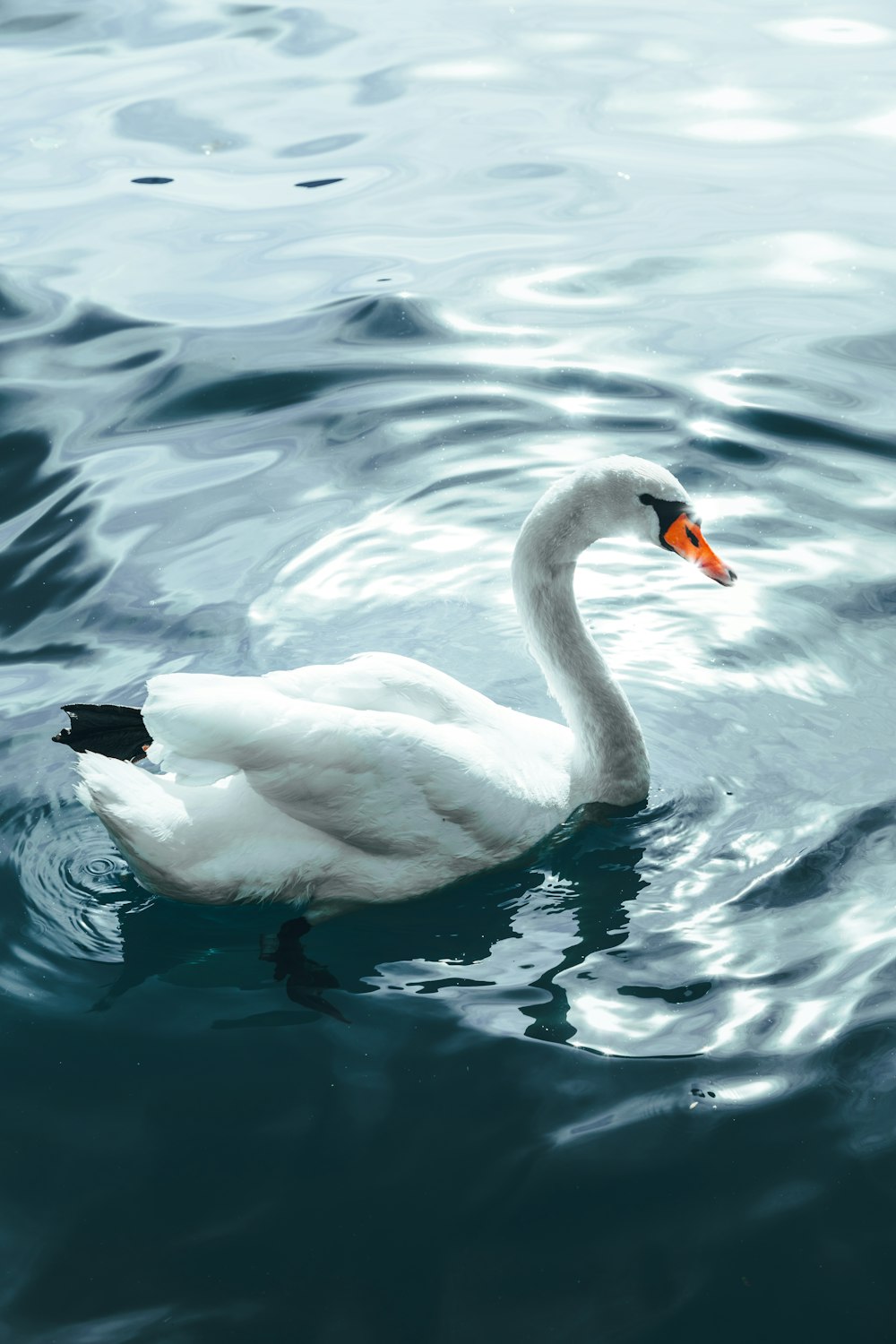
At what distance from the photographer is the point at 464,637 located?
22.4 feet

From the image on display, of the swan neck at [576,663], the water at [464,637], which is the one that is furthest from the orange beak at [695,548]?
the water at [464,637]

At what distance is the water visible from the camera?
3.89 meters

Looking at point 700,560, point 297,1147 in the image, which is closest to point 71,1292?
point 297,1147

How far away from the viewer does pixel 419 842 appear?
194 inches

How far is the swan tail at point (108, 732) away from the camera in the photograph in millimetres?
5055

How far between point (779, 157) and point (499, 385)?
4.32 metres

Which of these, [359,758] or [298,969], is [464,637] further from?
[298,969]

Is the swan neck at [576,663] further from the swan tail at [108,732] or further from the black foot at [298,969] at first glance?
the swan tail at [108,732]

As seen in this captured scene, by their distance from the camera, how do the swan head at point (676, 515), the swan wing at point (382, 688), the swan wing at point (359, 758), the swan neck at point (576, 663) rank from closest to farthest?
the swan wing at point (359, 758), the swan wing at point (382, 688), the swan head at point (676, 515), the swan neck at point (576, 663)

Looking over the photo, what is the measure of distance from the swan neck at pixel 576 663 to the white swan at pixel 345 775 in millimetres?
22

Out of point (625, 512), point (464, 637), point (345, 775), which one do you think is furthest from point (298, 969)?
point (464, 637)

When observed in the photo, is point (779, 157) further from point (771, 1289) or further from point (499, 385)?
point (771, 1289)

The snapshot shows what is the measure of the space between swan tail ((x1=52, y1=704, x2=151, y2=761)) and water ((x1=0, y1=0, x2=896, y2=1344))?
47 cm

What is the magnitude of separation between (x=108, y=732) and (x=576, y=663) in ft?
5.33
